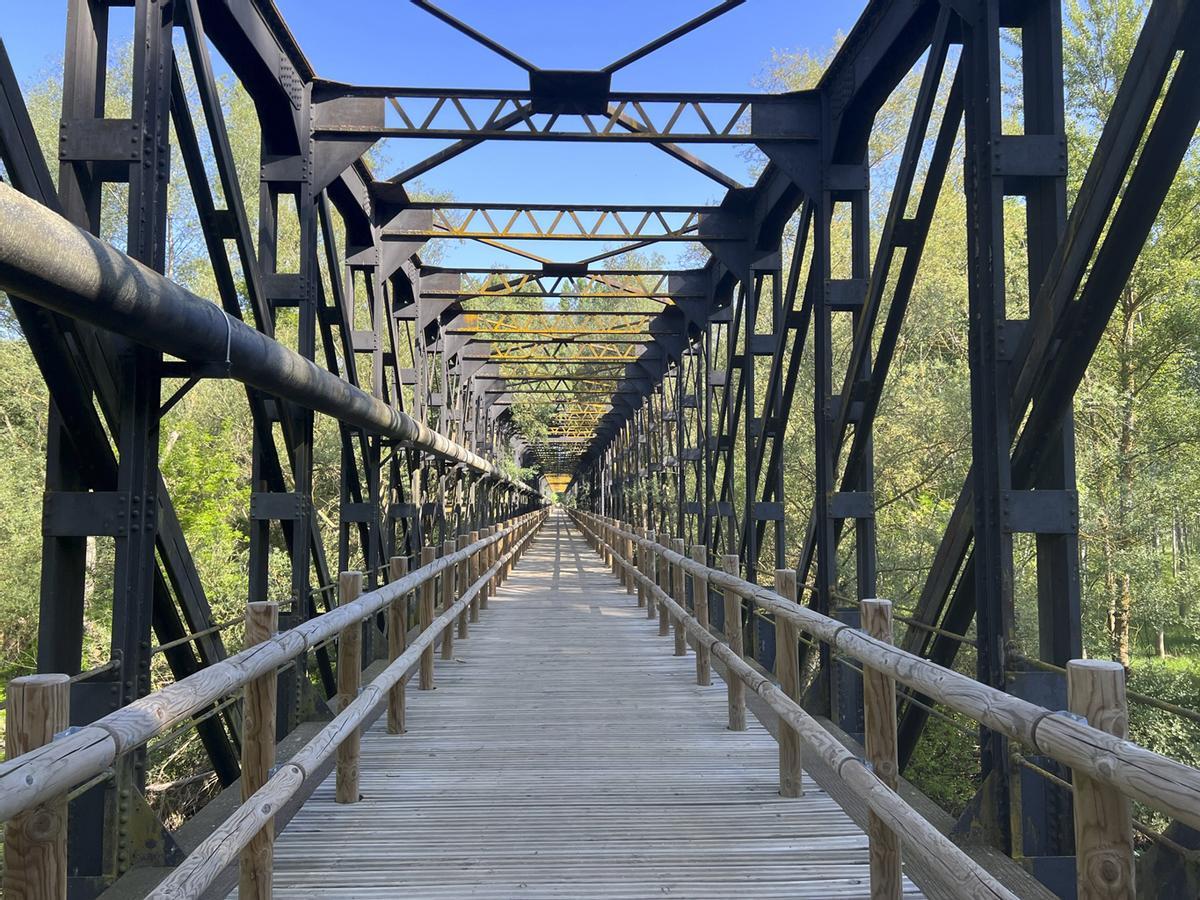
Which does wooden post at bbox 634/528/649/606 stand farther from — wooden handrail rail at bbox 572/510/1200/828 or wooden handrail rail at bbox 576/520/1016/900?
wooden handrail rail at bbox 572/510/1200/828

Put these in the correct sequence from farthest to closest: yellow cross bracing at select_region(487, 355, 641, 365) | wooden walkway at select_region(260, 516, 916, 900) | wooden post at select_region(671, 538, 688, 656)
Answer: yellow cross bracing at select_region(487, 355, 641, 365) → wooden post at select_region(671, 538, 688, 656) → wooden walkway at select_region(260, 516, 916, 900)

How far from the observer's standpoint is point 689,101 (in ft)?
23.5

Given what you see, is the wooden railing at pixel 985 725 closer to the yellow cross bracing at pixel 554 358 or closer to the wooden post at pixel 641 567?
the wooden post at pixel 641 567

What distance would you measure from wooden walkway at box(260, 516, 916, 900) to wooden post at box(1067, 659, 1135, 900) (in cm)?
147

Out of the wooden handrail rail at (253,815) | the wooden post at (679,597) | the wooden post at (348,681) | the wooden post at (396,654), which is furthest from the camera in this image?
the wooden post at (679,597)

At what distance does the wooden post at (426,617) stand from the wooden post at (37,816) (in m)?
4.14

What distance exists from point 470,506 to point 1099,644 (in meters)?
12.3

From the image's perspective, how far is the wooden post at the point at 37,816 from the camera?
5.33 ft

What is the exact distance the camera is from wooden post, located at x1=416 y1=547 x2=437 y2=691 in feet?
19.7

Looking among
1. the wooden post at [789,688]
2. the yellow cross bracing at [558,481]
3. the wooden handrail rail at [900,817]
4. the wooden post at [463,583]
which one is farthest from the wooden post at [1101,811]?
the yellow cross bracing at [558,481]

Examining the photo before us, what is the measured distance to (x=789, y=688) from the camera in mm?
4070

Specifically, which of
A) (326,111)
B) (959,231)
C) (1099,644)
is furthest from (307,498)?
(959,231)

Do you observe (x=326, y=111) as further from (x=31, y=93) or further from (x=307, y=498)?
(x=31, y=93)

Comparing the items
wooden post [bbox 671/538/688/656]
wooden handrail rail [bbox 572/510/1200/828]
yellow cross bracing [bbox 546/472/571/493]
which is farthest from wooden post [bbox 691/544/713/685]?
yellow cross bracing [bbox 546/472/571/493]
